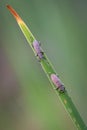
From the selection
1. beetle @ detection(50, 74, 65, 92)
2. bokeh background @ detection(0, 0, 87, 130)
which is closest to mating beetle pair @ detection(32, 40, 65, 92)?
beetle @ detection(50, 74, 65, 92)

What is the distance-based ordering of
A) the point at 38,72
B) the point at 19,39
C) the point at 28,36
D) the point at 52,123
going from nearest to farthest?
the point at 28,36 < the point at 52,123 < the point at 38,72 < the point at 19,39

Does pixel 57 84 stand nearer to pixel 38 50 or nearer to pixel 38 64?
pixel 38 50

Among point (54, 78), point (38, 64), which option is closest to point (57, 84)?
point (54, 78)

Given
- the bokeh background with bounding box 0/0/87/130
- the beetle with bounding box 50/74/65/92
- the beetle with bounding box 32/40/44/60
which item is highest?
the bokeh background with bounding box 0/0/87/130

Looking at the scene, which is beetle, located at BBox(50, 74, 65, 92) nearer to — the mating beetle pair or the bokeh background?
the mating beetle pair

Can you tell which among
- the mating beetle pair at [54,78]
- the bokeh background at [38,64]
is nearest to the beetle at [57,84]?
the mating beetle pair at [54,78]

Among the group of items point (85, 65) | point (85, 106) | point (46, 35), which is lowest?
point (85, 106)

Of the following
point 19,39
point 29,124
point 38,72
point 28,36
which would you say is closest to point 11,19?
point 19,39

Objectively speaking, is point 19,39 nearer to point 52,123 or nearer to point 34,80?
point 34,80

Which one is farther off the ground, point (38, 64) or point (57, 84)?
point (38, 64)
